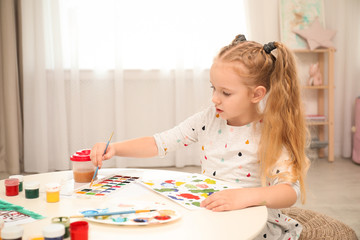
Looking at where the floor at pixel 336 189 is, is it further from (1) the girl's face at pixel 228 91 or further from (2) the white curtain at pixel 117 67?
(1) the girl's face at pixel 228 91

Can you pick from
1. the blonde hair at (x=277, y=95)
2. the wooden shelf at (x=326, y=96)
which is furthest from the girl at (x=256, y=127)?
the wooden shelf at (x=326, y=96)

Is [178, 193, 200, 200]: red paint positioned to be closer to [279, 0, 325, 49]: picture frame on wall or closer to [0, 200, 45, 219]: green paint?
[0, 200, 45, 219]: green paint

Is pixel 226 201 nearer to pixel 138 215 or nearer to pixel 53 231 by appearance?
pixel 138 215

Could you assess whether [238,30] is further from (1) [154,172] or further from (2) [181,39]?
(1) [154,172]

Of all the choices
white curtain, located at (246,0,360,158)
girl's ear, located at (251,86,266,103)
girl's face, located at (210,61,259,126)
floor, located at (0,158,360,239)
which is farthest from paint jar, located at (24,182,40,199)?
white curtain, located at (246,0,360,158)

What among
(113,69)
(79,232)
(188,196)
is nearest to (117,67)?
→ (113,69)

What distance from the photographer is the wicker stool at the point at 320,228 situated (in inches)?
52.0

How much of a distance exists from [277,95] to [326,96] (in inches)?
104

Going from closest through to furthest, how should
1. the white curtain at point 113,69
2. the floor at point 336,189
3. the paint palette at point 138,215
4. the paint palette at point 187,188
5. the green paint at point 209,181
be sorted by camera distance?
1. the paint palette at point 138,215
2. the paint palette at point 187,188
3. the green paint at point 209,181
4. the floor at point 336,189
5. the white curtain at point 113,69

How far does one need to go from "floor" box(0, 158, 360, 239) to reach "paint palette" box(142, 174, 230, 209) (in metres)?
1.10

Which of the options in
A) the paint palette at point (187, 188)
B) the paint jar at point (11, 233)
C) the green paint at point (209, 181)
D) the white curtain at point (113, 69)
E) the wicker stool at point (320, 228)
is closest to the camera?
the paint jar at point (11, 233)

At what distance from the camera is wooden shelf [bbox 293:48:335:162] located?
334 centimetres

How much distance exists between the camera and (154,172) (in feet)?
3.90

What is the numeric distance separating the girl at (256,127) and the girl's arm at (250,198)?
6cm
